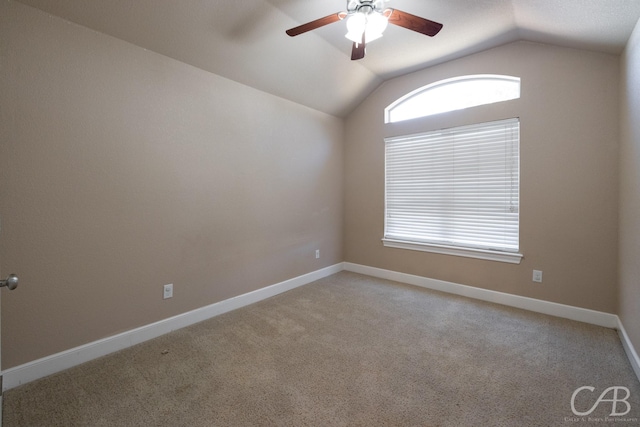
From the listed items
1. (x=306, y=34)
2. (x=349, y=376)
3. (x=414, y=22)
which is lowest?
(x=349, y=376)

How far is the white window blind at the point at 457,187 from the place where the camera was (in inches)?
122

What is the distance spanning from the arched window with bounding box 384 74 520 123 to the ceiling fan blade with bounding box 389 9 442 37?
176 cm

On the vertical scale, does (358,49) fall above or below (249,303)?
above

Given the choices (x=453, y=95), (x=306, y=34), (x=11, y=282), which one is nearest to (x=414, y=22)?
(x=306, y=34)

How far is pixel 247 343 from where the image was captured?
2.36 m

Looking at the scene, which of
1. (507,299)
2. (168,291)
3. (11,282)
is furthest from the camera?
(507,299)

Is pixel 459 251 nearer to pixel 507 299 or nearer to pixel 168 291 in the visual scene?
pixel 507 299

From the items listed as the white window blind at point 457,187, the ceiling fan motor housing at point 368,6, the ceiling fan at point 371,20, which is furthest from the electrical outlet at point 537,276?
the ceiling fan motor housing at point 368,6

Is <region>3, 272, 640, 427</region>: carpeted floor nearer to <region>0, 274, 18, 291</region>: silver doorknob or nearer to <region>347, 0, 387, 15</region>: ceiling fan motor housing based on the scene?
<region>0, 274, 18, 291</region>: silver doorknob

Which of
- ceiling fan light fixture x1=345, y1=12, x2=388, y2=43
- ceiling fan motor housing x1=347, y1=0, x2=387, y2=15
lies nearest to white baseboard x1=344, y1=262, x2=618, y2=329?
ceiling fan light fixture x1=345, y1=12, x2=388, y2=43

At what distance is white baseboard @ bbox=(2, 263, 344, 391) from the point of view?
185 centimetres

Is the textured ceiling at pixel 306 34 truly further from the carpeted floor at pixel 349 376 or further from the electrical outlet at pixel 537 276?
the carpeted floor at pixel 349 376

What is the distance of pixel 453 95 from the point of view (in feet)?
11.4

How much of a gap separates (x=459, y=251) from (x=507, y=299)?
2.27 feet
